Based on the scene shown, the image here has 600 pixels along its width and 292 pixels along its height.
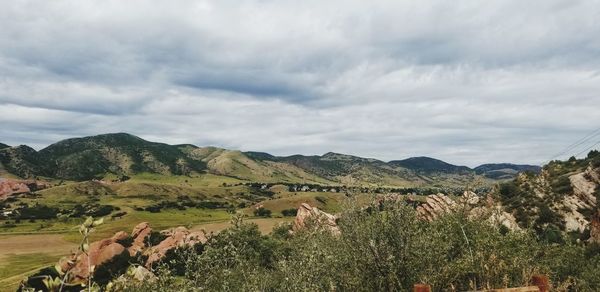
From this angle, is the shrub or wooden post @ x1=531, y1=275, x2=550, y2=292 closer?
wooden post @ x1=531, y1=275, x2=550, y2=292

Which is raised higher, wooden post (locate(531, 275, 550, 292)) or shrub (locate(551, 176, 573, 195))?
shrub (locate(551, 176, 573, 195))

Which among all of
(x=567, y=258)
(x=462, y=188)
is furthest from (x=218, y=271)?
(x=567, y=258)

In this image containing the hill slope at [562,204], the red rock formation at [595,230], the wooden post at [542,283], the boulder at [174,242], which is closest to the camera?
the wooden post at [542,283]

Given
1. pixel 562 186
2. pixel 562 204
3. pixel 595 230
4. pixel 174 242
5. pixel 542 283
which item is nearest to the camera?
pixel 542 283

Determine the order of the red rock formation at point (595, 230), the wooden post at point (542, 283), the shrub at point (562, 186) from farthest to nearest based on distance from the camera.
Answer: the shrub at point (562, 186)
the red rock formation at point (595, 230)
the wooden post at point (542, 283)

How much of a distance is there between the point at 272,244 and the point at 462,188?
2228 inches

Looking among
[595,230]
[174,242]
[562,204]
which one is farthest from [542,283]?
[562,204]

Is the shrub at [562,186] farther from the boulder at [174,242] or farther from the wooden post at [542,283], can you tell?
the wooden post at [542,283]

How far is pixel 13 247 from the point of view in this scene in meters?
139

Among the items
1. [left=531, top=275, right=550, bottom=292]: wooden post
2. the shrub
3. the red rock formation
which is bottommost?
the red rock formation

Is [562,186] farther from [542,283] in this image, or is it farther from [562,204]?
[542,283]

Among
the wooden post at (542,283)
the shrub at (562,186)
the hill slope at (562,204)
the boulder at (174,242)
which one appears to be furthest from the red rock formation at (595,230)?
the wooden post at (542,283)

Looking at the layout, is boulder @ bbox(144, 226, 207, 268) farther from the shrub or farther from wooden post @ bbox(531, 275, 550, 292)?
the shrub

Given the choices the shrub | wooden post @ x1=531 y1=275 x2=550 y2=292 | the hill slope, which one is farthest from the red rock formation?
Answer: wooden post @ x1=531 y1=275 x2=550 y2=292
